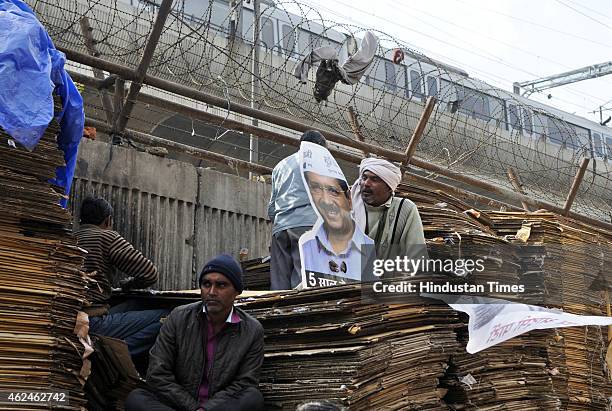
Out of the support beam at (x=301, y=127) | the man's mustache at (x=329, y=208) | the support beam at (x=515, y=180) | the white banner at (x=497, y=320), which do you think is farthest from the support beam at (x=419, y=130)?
the white banner at (x=497, y=320)

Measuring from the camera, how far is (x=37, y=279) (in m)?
4.30

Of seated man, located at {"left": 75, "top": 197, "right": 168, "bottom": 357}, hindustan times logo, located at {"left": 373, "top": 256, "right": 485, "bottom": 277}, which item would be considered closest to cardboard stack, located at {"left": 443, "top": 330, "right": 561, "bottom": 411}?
hindustan times logo, located at {"left": 373, "top": 256, "right": 485, "bottom": 277}

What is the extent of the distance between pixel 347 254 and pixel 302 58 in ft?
8.47

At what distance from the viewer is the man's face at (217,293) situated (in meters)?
4.77

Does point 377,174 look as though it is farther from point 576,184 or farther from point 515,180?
point 576,184

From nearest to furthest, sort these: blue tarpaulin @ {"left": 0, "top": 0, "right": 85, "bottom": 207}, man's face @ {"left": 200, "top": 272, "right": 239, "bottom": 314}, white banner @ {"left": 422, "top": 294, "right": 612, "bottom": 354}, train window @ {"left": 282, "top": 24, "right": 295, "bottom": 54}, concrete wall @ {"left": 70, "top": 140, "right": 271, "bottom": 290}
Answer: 1. blue tarpaulin @ {"left": 0, "top": 0, "right": 85, "bottom": 207}
2. man's face @ {"left": 200, "top": 272, "right": 239, "bottom": 314}
3. white banner @ {"left": 422, "top": 294, "right": 612, "bottom": 354}
4. concrete wall @ {"left": 70, "top": 140, "right": 271, "bottom": 290}
5. train window @ {"left": 282, "top": 24, "right": 295, "bottom": 54}

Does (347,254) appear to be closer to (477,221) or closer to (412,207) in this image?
(412,207)

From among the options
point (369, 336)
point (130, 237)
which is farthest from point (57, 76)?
point (369, 336)

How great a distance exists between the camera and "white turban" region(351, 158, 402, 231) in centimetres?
580

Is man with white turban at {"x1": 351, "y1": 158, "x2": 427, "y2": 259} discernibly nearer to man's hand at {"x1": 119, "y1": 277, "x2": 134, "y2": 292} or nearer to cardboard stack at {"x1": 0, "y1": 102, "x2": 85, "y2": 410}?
man's hand at {"x1": 119, "y1": 277, "x2": 134, "y2": 292}

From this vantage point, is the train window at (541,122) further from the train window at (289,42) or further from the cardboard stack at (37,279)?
the cardboard stack at (37,279)

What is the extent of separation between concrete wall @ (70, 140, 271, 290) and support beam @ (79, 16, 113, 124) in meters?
0.35

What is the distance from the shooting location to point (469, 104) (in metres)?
10.9

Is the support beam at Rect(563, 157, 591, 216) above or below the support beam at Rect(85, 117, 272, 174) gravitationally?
above
